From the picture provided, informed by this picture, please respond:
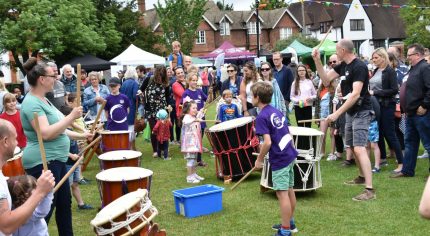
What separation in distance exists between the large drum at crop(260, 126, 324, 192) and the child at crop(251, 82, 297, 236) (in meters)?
1.40

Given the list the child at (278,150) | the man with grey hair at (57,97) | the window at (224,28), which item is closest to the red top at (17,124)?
the man with grey hair at (57,97)

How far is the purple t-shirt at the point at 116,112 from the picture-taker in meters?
9.44

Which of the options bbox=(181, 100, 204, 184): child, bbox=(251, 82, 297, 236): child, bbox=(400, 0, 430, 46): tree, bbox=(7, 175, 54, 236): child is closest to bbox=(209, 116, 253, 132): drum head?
bbox=(181, 100, 204, 184): child

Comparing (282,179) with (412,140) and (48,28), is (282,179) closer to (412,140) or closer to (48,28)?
(412,140)

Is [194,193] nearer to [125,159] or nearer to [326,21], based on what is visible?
[125,159]

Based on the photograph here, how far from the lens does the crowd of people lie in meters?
4.37

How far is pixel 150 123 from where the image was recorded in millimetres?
11070

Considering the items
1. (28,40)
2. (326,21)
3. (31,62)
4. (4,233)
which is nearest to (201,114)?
(31,62)

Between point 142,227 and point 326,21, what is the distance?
193ft

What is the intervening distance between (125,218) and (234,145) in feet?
13.0

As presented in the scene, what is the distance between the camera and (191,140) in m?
8.52

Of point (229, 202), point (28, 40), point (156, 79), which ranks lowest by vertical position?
point (229, 202)

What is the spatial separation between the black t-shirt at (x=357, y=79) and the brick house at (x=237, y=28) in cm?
4841

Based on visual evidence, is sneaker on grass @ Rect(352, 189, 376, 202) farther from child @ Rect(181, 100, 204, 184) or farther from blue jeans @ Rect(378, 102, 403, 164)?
child @ Rect(181, 100, 204, 184)
